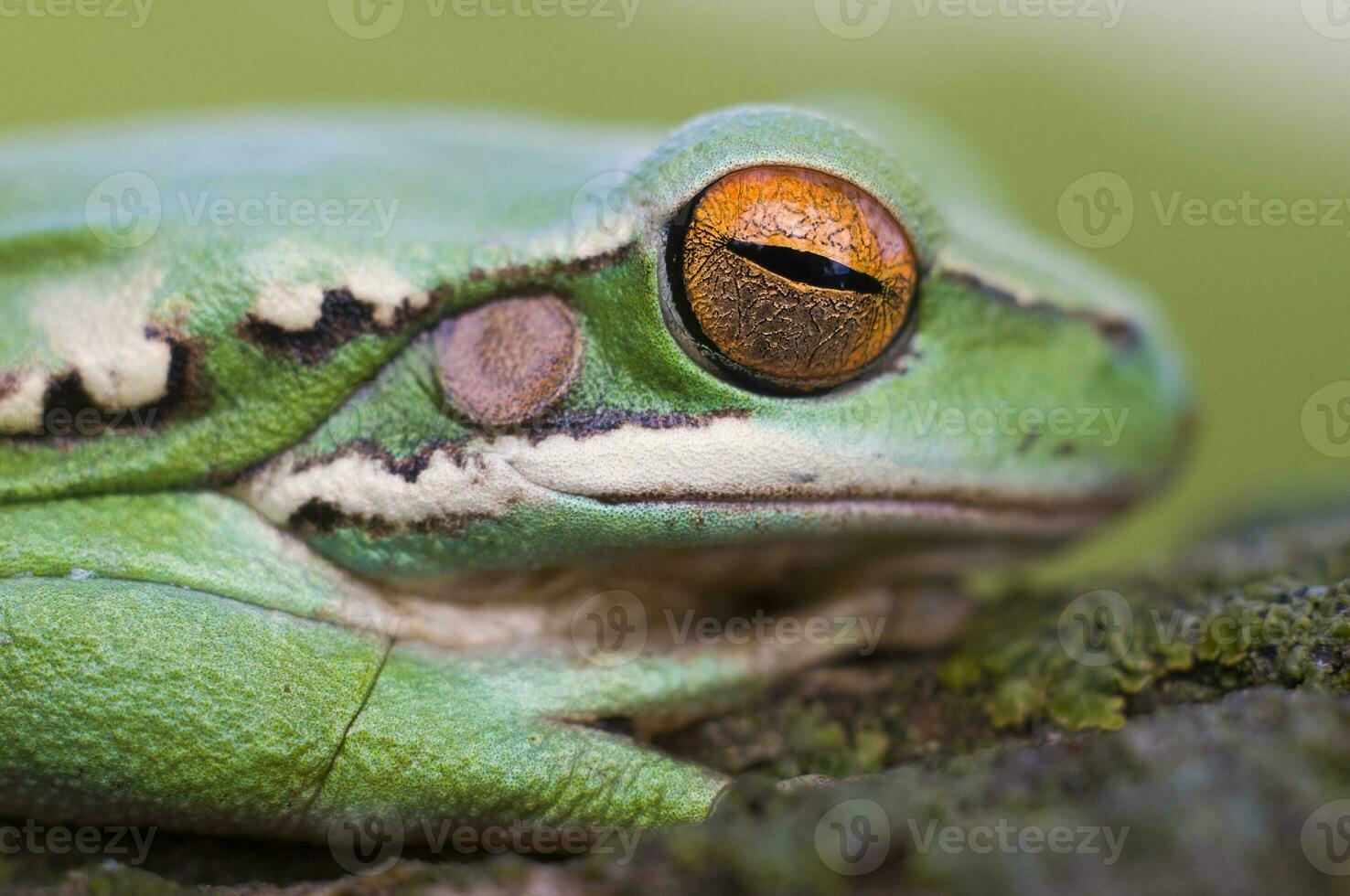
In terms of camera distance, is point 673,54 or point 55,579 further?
point 673,54

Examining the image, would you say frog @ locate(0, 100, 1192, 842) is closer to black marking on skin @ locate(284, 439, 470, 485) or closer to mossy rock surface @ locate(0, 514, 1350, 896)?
black marking on skin @ locate(284, 439, 470, 485)

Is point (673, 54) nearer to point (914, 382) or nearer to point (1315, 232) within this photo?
point (1315, 232)

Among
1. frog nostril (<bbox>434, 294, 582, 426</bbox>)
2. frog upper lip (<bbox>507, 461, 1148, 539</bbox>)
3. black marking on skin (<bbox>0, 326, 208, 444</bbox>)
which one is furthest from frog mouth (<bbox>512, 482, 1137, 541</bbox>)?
black marking on skin (<bbox>0, 326, 208, 444</bbox>)

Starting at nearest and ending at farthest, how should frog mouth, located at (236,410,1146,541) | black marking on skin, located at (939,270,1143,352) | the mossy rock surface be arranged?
the mossy rock surface → frog mouth, located at (236,410,1146,541) → black marking on skin, located at (939,270,1143,352)

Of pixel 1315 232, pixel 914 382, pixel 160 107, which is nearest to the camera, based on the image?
pixel 914 382

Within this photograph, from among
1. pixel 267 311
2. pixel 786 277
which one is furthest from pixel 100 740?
pixel 786 277

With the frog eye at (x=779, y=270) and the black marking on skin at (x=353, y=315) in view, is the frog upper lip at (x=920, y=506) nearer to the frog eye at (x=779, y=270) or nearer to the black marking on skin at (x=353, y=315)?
the frog eye at (x=779, y=270)

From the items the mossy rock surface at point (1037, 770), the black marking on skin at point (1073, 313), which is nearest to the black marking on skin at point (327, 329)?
the mossy rock surface at point (1037, 770)
